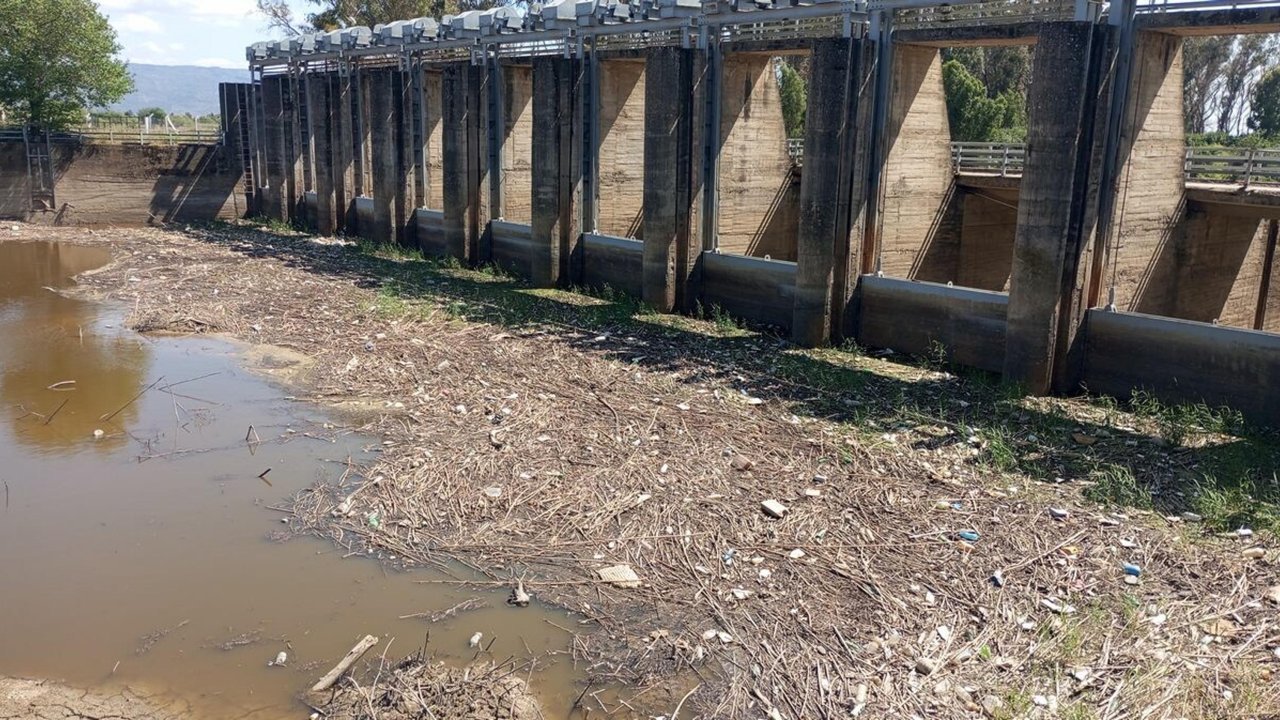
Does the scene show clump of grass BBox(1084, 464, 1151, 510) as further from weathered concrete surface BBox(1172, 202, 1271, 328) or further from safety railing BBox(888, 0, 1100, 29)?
safety railing BBox(888, 0, 1100, 29)

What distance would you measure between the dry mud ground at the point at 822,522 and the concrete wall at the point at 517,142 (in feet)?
24.5

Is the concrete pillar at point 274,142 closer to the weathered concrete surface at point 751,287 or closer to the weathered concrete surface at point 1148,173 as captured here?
the weathered concrete surface at point 751,287

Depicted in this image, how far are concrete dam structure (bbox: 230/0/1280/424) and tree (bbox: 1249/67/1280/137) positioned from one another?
67.4 feet

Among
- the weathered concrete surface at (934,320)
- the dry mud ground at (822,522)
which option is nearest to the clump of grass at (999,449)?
the dry mud ground at (822,522)

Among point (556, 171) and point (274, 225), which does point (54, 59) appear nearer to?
point (274, 225)

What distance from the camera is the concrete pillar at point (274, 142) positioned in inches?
1154

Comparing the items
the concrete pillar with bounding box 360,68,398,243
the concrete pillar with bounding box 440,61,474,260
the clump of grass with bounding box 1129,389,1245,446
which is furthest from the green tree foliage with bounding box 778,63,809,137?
the clump of grass with bounding box 1129,389,1245,446

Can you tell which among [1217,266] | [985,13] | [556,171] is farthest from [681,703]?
[556,171]

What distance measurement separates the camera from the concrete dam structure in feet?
37.1

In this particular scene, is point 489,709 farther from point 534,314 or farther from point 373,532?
point 534,314

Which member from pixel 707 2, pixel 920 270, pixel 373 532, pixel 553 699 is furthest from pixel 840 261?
pixel 553 699

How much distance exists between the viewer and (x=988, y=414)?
1115 cm

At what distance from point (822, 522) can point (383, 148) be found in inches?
725

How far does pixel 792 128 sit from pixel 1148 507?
93.3 ft
